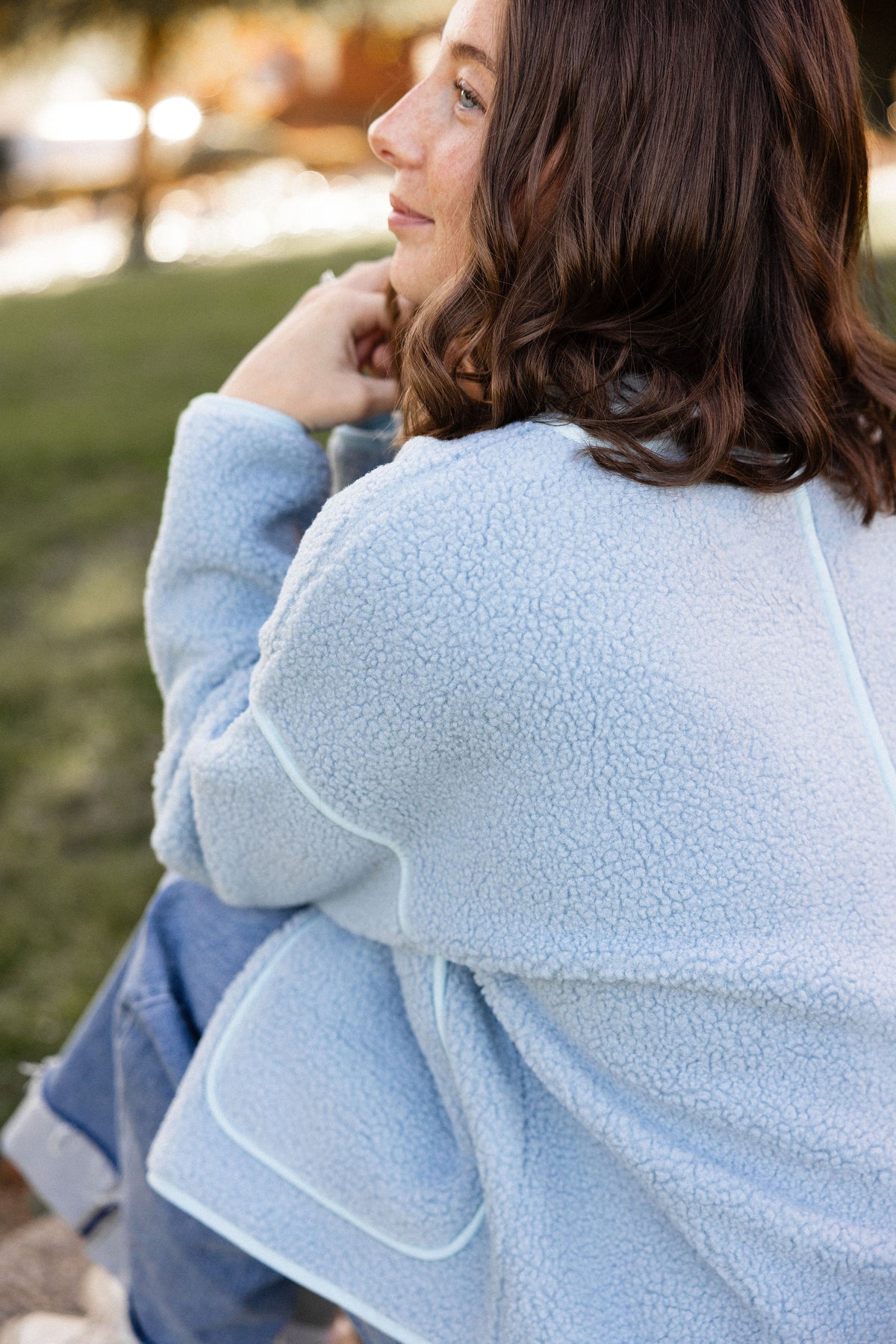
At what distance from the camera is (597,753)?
3.38ft

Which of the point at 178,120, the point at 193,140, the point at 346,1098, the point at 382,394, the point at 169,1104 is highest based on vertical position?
the point at 382,394

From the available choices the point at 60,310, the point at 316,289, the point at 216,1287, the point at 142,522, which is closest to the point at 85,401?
the point at 142,522

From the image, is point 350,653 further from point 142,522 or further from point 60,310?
point 60,310

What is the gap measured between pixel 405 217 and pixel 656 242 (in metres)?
0.35

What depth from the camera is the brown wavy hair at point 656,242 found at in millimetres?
1079

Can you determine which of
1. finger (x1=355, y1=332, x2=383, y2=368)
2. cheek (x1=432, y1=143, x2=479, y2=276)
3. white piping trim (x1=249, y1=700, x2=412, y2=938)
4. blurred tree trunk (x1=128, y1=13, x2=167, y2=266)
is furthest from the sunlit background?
white piping trim (x1=249, y1=700, x2=412, y2=938)

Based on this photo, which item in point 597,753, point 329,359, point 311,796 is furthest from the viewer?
point 329,359

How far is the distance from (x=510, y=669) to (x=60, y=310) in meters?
7.95

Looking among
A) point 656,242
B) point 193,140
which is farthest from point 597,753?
point 193,140

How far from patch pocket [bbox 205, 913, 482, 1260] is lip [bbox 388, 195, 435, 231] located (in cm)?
73

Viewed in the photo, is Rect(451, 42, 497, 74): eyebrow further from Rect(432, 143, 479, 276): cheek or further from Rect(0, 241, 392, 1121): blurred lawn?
Rect(0, 241, 392, 1121): blurred lawn

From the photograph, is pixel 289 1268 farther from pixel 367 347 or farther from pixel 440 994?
pixel 367 347

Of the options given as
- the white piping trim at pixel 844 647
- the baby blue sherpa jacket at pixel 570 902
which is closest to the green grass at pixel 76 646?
the baby blue sherpa jacket at pixel 570 902

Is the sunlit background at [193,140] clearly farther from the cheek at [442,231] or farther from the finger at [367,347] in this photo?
the cheek at [442,231]
